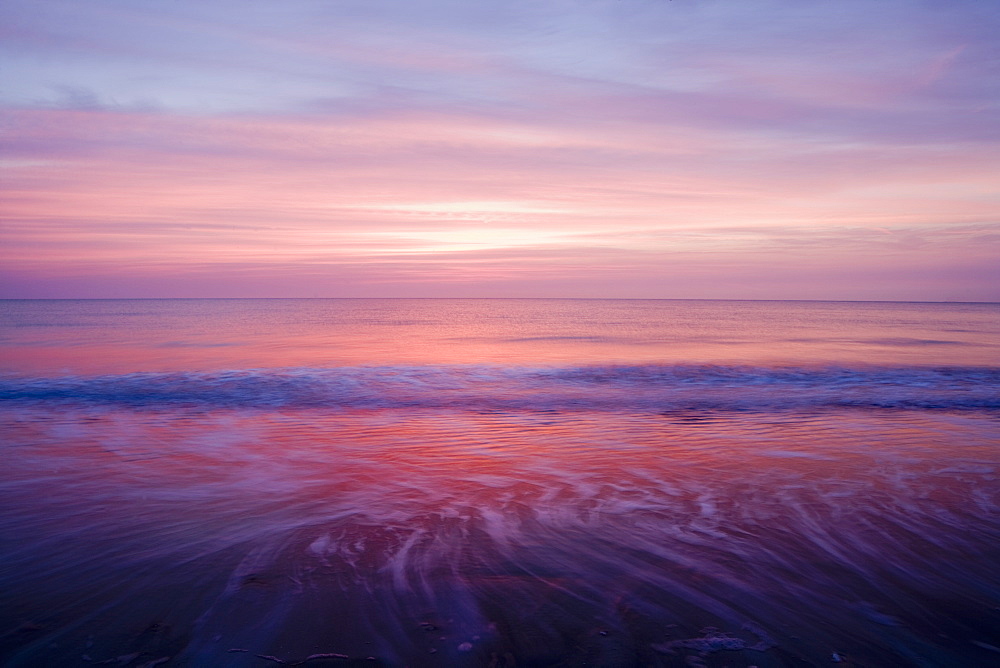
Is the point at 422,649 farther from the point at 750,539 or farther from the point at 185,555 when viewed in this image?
the point at 750,539

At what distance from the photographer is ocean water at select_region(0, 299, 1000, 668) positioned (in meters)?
3.29

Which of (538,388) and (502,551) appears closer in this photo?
(502,551)

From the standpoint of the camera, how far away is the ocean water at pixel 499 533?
3291 mm

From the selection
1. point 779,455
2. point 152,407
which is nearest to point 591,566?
point 779,455

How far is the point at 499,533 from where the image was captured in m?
4.86

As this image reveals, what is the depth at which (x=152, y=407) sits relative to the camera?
441 inches

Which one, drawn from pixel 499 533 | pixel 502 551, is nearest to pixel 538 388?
pixel 499 533

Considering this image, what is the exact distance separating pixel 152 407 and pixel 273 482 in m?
6.37

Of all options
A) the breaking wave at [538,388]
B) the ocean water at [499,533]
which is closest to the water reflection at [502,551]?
the ocean water at [499,533]

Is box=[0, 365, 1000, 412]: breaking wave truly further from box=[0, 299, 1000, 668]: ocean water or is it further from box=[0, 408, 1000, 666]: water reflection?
box=[0, 408, 1000, 666]: water reflection

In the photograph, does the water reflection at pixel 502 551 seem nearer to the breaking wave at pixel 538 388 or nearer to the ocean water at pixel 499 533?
the ocean water at pixel 499 533

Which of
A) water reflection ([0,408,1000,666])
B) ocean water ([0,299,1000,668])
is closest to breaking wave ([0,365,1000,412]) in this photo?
ocean water ([0,299,1000,668])

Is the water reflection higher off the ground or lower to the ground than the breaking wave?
higher

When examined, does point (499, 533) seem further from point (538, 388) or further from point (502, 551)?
point (538, 388)
